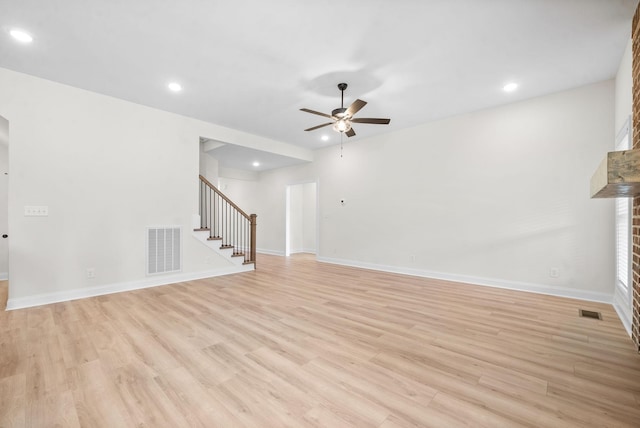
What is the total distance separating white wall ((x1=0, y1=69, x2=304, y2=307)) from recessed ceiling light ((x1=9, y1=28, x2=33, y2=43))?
0.99 metres

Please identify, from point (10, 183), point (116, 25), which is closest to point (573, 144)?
point (116, 25)

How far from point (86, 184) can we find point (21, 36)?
6.12 feet

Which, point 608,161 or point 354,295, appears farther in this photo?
point 354,295

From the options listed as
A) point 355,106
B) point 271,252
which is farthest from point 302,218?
point 355,106

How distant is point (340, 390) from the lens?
1797 millimetres

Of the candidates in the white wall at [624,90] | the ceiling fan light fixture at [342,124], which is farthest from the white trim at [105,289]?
the white wall at [624,90]

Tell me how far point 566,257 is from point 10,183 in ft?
25.1

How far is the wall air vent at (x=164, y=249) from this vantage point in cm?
455

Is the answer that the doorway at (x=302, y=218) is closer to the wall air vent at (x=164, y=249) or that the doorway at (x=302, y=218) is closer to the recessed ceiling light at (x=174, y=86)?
the wall air vent at (x=164, y=249)

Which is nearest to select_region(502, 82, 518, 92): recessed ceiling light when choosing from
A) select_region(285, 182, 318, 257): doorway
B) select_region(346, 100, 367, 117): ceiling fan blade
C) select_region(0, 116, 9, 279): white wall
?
select_region(346, 100, 367, 117): ceiling fan blade

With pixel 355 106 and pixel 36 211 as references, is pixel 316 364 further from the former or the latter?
pixel 36 211

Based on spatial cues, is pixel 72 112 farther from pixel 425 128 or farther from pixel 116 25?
pixel 425 128

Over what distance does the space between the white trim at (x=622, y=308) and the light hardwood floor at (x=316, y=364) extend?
82 millimetres

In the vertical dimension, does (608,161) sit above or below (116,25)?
below
